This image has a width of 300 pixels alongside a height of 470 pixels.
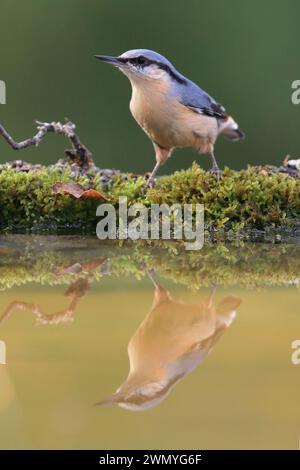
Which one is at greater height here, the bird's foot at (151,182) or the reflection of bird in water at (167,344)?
the bird's foot at (151,182)

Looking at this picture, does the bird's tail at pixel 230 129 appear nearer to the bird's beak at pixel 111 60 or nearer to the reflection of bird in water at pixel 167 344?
the bird's beak at pixel 111 60

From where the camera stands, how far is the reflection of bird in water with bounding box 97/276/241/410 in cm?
151

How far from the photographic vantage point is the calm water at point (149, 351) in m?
1.31

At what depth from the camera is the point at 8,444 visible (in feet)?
4.14

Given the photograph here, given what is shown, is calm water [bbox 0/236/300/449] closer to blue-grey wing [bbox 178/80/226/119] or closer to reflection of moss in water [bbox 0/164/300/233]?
reflection of moss in water [bbox 0/164/300/233]

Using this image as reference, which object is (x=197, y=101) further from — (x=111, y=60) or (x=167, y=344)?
(x=167, y=344)

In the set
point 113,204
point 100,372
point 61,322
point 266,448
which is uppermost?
point 113,204

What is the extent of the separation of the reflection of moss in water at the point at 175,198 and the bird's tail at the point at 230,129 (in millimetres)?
659

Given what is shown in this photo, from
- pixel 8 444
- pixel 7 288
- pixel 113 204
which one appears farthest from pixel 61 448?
pixel 113 204

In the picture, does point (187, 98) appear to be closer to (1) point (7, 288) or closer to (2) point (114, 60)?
(2) point (114, 60)

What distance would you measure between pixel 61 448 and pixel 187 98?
2.75m

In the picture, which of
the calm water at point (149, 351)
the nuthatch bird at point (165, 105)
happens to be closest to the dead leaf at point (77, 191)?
the nuthatch bird at point (165, 105)

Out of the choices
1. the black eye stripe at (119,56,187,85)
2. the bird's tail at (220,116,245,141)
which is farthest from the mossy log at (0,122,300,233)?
the bird's tail at (220,116,245,141)

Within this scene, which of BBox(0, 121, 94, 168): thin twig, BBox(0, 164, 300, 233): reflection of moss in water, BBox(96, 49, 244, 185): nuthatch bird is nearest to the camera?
BBox(0, 164, 300, 233): reflection of moss in water
